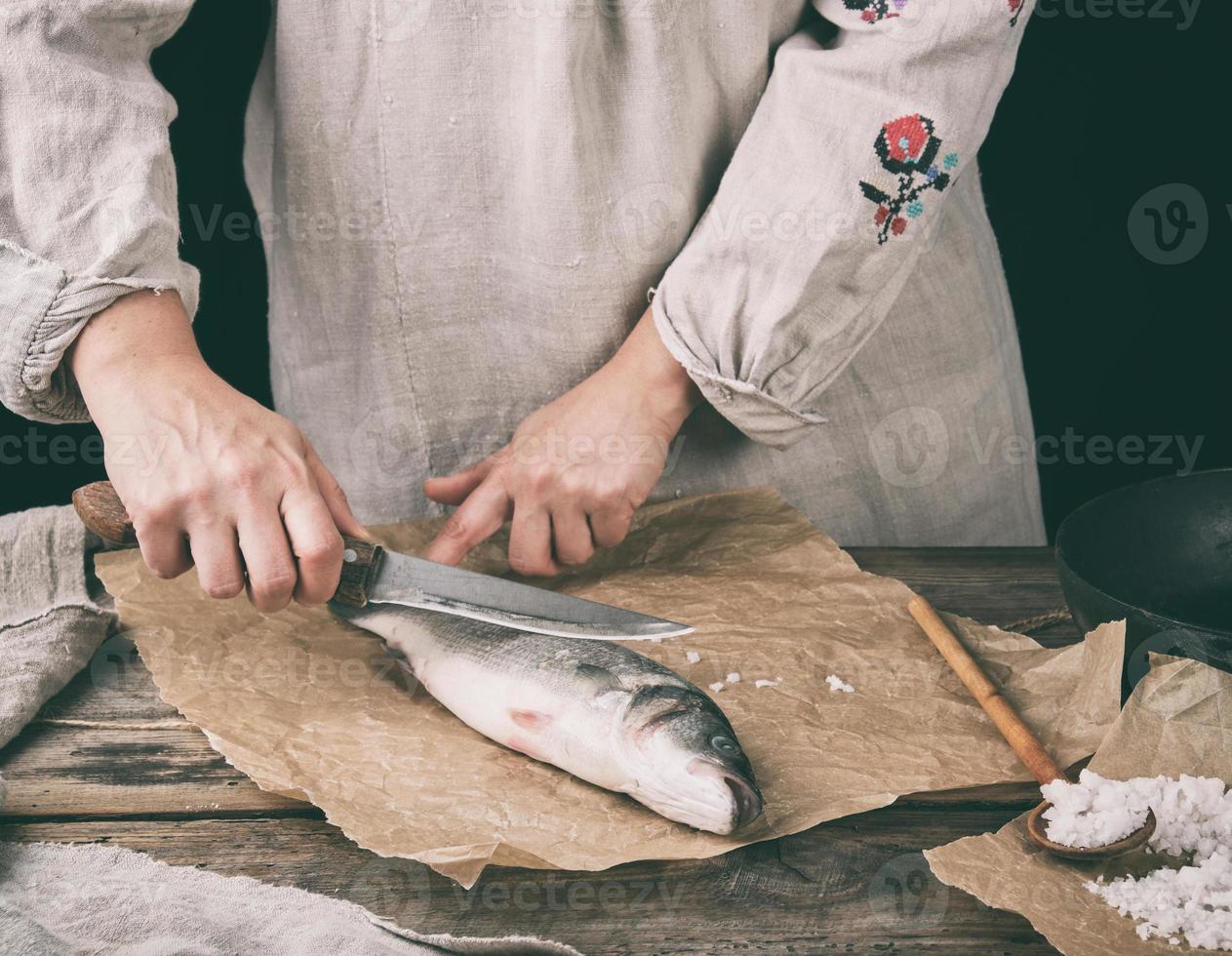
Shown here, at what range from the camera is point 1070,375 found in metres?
2.82

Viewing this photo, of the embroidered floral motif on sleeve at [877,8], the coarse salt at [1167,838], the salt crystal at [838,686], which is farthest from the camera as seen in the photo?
the embroidered floral motif on sleeve at [877,8]

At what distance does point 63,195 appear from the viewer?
4.27 ft

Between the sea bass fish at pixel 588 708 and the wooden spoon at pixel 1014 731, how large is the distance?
246 millimetres

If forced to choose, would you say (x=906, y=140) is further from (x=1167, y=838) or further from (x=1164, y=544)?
(x=1167, y=838)

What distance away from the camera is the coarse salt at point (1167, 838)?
0.91m

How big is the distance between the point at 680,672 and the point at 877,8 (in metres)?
0.82

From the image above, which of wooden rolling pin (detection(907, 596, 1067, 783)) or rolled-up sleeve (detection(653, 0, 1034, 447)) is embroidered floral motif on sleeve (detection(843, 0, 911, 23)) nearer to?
rolled-up sleeve (detection(653, 0, 1034, 447))

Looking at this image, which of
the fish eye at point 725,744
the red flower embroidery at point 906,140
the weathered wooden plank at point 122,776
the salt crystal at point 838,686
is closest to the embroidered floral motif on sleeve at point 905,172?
the red flower embroidery at point 906,140

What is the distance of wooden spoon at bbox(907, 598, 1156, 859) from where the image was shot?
98 cm

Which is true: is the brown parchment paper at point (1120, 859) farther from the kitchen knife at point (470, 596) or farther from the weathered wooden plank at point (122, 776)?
the weathered wooden plank at point (122, 776)

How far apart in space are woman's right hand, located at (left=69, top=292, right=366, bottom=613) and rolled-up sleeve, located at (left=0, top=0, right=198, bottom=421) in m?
0.08

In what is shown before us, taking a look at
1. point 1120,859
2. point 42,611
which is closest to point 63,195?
point 42,611

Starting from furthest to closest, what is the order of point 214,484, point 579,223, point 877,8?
point 579,223
point 877,8
point 214,484

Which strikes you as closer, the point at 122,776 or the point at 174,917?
the point at 174,917
